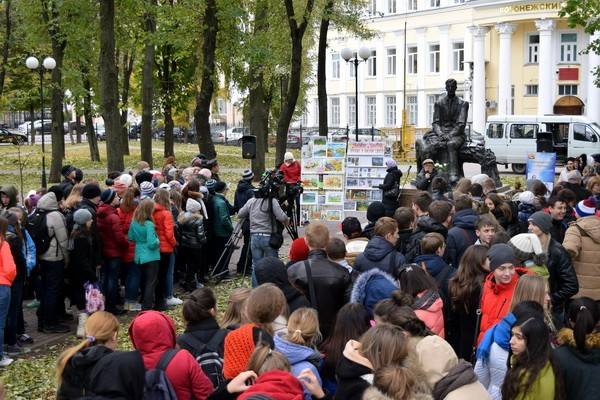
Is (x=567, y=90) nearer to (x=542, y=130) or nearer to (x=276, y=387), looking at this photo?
(x=542, y=130)

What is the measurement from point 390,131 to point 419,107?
6729 millimetres

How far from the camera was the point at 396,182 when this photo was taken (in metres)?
16.1

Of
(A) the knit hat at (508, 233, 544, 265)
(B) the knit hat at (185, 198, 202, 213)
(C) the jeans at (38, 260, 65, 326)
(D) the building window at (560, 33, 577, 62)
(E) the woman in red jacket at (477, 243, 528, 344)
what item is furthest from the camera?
(D) the building window at (560, 33, 577, 62)

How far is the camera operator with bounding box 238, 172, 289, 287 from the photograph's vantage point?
39.6ft

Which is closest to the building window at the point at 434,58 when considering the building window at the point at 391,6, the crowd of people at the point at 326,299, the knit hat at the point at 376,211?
the building window at the point at 391,6

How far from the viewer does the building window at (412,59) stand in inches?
2601

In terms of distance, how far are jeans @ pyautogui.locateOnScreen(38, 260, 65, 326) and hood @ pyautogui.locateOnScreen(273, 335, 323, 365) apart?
569 centimetres

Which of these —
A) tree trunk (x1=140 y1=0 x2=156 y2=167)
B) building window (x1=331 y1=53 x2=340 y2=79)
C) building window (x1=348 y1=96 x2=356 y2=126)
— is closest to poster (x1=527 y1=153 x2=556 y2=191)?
tree trunk (x1=140 y1=0 x2=156 y2=167)

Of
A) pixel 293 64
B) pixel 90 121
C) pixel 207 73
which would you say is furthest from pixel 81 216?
pixel 90 121

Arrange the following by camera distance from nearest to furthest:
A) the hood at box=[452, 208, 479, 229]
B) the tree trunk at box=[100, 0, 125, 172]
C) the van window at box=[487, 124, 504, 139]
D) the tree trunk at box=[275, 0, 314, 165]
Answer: the hood at box=[452, 208, 479, 229]
the tree trunk at box=[100, 0, 125, 172]
the tree trunk at box=[275, 0, 314, 165]
the van window at box=[487, 124, 504, 139]

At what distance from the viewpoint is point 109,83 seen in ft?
66.3

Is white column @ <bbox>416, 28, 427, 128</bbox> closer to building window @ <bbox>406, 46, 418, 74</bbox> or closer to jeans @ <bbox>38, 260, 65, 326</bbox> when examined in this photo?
building window @ <bbox>406, 46, 418, 74</bbox>

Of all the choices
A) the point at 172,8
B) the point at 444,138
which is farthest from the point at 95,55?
the point at 444,138

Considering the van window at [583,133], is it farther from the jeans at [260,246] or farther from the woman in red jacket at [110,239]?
the woman in red jacket at [110,239]
